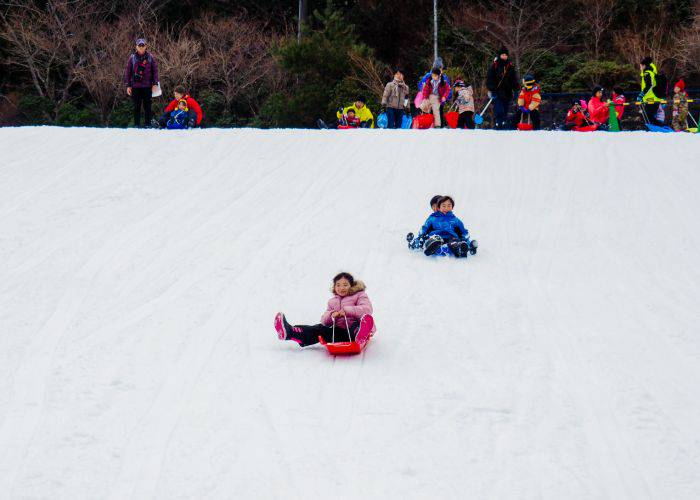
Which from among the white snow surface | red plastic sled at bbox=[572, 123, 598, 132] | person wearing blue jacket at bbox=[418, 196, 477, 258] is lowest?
the white snow surface

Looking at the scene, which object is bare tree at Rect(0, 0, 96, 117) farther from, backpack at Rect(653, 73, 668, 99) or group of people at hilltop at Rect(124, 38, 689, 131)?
backpack at Rect(653, 73, 668, 99)

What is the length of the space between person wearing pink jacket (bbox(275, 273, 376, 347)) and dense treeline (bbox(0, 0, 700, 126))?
63.3ft

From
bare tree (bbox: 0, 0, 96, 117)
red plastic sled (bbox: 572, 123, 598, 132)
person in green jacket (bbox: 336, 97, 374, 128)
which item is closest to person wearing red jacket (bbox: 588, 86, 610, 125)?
red plastic sled (bbox: 572, 123, 598, 132)

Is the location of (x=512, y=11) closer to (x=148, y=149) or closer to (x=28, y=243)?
(x=148, y=149)

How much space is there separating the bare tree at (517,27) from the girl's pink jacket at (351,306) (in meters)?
22.2

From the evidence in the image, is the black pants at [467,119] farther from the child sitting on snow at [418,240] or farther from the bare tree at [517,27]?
the bare tree at [517,27]

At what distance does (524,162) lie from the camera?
47.8 ft

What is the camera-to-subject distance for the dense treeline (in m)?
26.8

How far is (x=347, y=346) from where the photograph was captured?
7.04 metres

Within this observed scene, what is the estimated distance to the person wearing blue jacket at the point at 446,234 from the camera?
10000 mm

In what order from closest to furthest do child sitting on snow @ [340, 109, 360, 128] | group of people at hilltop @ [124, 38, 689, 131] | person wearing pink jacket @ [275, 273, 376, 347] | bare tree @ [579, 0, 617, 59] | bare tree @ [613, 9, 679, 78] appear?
person wearing pink jacket @ [275, 273, 376, 347], group of people at hilltop @ [124, 38, 689, 131], child sitting on snow @ [340, 109, 360, 128], bare tree @ [613, 9, 679, 78], bare tree @ [579, 0, 617, 59]

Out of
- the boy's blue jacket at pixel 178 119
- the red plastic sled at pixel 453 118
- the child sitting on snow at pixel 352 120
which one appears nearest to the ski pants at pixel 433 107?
the red plastic sled at pixel 453 118

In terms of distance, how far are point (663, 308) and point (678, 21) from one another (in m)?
22.7

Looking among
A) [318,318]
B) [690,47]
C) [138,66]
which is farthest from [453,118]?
[690,47]
